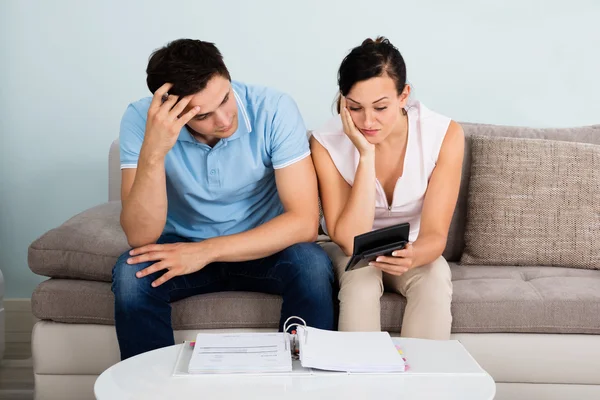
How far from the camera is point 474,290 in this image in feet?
7.26

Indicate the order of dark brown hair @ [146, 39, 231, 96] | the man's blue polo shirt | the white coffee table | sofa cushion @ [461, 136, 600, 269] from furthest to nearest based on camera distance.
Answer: sofa cushion @ [461, 136, 600, 269]
the man's blue polo shirt
dark brown hair @ [146, 39, 231, 96]
the white coffee table

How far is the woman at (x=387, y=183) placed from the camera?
2023 millimetres

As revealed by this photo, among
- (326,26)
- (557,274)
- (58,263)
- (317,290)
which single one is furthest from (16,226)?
(557,274)

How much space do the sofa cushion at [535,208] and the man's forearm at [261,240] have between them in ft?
2.46

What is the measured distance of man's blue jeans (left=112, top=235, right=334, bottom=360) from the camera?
1.93 m

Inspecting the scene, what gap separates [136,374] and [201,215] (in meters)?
0.82

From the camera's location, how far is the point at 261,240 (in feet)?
6.74

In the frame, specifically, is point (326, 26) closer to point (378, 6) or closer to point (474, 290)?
point (378, 6)

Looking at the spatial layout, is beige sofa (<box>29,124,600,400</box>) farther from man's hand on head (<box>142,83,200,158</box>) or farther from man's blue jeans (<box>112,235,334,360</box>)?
man's hand on head (<box>142,83,200,158</box>)

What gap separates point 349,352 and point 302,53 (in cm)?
185

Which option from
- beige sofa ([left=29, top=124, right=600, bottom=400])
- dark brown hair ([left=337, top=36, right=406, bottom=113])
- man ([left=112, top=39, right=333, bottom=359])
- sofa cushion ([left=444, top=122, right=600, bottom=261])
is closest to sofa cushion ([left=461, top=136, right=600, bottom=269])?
sofa cushion ([left=444, top=122, right=600, bottom=261])

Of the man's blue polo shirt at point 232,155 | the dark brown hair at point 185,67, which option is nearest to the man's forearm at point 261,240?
the man's blue polo shirt at point 232,155

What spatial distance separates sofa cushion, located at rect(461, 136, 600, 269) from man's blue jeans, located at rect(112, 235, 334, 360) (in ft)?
2.35

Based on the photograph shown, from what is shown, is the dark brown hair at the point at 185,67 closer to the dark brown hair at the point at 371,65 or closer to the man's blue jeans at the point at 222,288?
the dark brown hair at the point at 371,65
